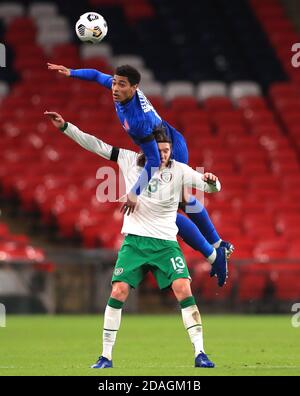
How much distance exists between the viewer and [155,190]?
33.3 ft

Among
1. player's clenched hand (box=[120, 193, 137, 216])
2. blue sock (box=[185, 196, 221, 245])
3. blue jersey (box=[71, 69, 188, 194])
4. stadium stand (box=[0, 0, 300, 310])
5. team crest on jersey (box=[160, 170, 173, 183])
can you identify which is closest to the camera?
player's clenched hand (box=[120, 193, 137, 216])

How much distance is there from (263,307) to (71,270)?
11.0 feet

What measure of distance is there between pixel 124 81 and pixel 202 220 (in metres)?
2.04

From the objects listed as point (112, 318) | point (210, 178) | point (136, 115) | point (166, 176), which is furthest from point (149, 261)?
point (136, 115)

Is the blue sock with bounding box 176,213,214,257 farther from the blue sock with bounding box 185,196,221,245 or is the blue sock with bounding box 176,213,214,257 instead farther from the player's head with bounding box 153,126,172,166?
the player's head with bounding box 153,126,172,166

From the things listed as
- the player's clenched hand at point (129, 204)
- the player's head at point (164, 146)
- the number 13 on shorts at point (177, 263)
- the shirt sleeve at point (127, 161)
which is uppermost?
the player's head at point (164, 146)

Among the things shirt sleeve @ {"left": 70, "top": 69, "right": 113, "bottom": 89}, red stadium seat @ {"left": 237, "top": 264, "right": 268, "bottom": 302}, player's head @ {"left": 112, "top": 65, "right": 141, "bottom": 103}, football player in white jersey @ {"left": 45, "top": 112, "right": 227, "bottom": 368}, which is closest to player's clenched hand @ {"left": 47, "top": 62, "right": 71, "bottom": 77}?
shirt sleeve @ {"left": 70, "top": 69, "right": 113, "bottom": 89}

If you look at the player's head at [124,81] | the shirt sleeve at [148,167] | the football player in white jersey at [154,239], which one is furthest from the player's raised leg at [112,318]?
the player's head at [124,81]

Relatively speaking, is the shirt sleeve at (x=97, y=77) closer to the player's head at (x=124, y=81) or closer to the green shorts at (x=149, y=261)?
the player's head at (x=124, y=81)

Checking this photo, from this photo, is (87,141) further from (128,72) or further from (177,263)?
(177,263)

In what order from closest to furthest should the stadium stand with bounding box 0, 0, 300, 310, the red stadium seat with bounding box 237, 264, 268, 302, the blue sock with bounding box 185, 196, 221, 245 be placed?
the blue sock with bounding box 185, 196, 221, 245 < the red stadium seat with bounding box 237, 264, 268, 302 < the stadium stand with bounding box 0, 0, 300, 310

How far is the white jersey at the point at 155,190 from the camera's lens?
10.1 m

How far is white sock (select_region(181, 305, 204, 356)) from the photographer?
9992 mm
